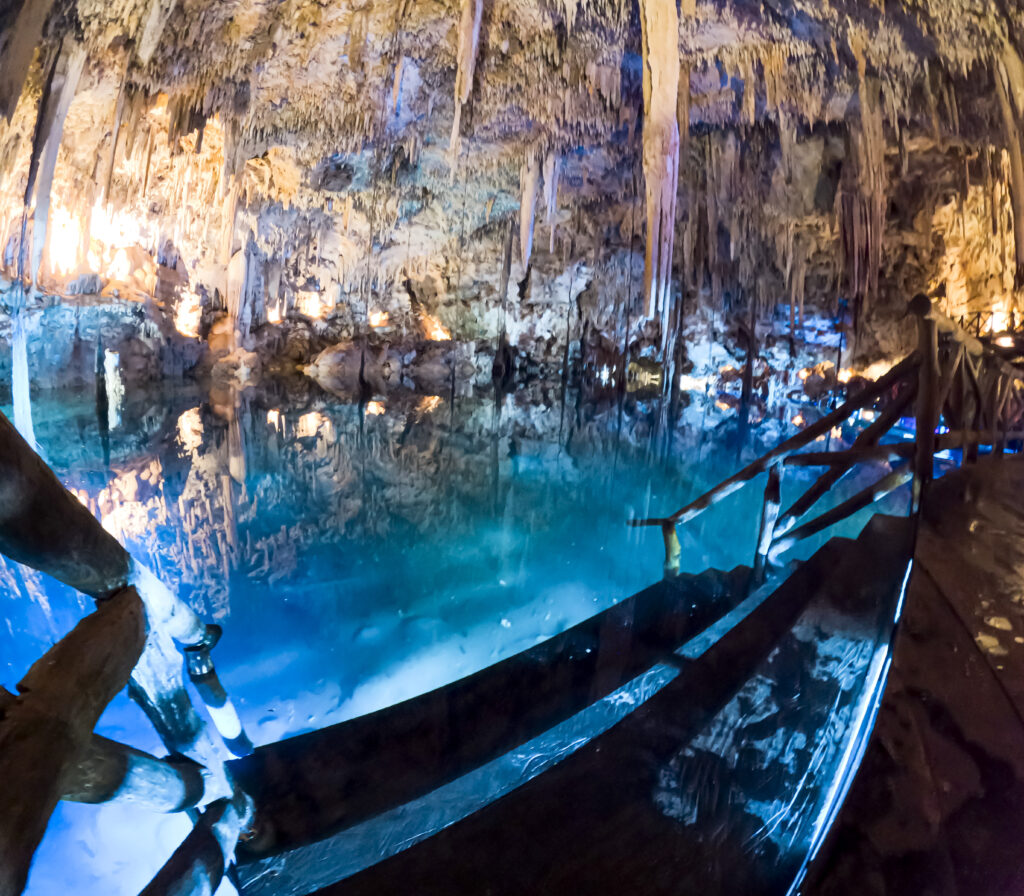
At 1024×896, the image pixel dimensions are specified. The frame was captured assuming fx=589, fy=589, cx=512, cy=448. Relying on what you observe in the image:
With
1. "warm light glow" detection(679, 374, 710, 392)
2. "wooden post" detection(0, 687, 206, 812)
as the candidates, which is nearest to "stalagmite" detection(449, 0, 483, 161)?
"wooden post" detection(0, 687, 206, 812)

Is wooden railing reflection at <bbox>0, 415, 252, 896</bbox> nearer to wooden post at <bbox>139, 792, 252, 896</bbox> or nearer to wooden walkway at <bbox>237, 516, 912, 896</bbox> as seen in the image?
wooden post at <bbox>139, 792, 252, 896</bbox>

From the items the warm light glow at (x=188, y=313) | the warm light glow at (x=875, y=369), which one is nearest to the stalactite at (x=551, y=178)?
the warm light glow at (x=875, y=369)

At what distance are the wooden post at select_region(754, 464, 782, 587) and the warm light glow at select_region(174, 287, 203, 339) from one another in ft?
48.9

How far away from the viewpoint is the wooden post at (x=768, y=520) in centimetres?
308

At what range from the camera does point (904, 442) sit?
2.98m

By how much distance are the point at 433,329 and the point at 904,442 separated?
556 inches

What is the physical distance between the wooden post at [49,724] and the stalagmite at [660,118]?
6.67 meters

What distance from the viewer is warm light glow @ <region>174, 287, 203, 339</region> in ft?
46.6

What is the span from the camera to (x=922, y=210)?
33.5 ft

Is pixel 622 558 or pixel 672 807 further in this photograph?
pixel 622 558

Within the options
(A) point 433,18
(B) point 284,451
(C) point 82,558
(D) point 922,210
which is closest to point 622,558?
(C) point 82,558

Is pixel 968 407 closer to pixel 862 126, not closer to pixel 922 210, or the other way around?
pixel 862 126

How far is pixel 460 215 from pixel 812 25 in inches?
343

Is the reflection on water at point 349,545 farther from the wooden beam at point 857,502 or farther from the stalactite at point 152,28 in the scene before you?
the stalactite at point 152,28
